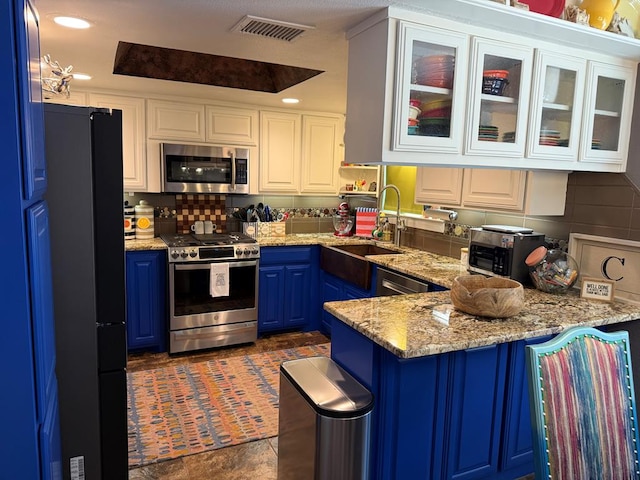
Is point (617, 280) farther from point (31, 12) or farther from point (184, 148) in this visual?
point (184, 148)

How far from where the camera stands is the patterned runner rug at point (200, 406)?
2.54 metres

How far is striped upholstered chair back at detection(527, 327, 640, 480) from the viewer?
1214mm

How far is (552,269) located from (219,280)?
2.51 meters

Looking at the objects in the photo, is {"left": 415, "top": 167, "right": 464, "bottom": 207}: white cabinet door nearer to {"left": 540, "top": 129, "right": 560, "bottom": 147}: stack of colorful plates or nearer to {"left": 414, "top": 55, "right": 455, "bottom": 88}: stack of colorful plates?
{"left": 540, "top": 129, "right": 560, "bottom": 147}: stack of colorful plates

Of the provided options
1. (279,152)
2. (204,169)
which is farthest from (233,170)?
(279,152)

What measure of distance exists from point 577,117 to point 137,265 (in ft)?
10.6

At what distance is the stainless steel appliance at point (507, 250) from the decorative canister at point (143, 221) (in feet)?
9.24

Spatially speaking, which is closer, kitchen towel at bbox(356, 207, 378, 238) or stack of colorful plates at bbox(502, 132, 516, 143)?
stack of colorful plates at bbox(502, 132, 516, 143)

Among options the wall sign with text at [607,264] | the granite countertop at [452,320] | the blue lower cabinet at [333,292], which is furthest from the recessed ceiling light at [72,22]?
the wall sign with text at [607,264]

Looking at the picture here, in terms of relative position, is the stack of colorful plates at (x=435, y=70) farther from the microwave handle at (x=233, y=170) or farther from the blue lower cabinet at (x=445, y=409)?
the microwave handle at (x=233, y=170)

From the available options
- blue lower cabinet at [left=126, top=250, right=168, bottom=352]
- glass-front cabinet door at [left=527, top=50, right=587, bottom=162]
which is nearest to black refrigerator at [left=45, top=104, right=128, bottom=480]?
blue lower cabinet at [left=126, top=250, right=168, bottom=352]

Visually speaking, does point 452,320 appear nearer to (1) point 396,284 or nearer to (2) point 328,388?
(2) point 328,388

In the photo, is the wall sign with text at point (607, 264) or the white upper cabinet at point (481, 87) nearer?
the white upper cabinet at point (481, 87)

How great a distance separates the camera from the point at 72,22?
6.89ft
